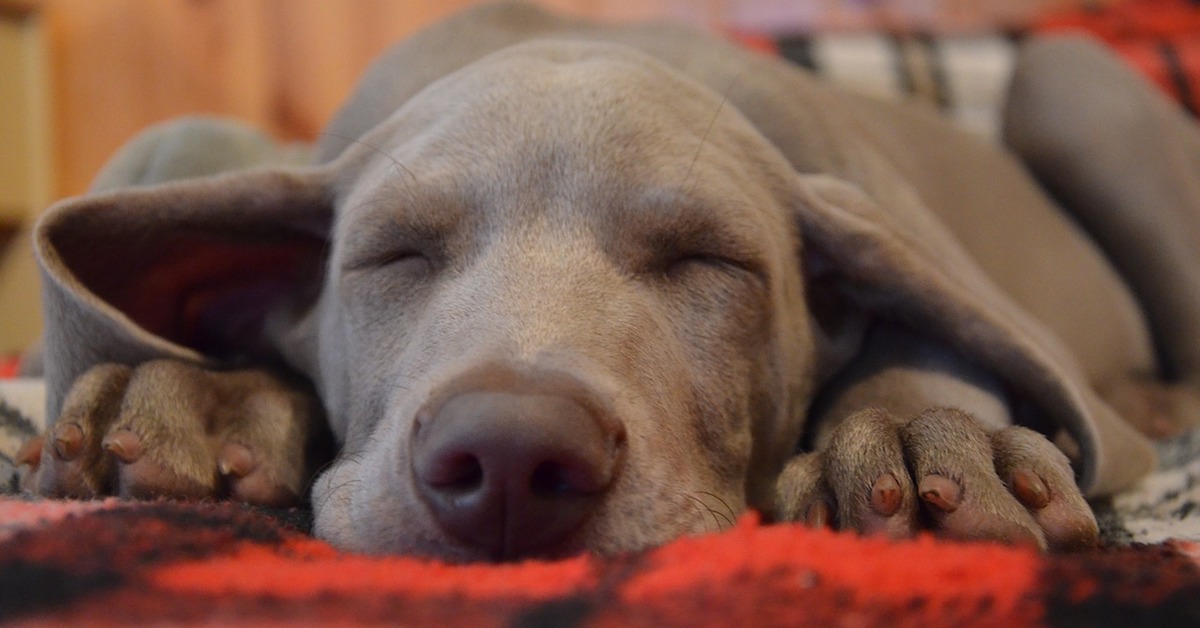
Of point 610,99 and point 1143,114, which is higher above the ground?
point 610,99

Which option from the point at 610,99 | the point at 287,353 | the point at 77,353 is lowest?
the point at 287,353

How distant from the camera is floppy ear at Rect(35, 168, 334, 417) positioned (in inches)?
67.2

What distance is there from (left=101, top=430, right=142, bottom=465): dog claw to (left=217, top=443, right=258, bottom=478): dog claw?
13cm

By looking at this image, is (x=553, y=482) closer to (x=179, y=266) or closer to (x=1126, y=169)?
(x=179, y=266)

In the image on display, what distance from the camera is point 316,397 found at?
1.94 meters

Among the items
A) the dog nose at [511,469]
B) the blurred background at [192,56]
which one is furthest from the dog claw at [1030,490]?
the blurred background at [192,56]

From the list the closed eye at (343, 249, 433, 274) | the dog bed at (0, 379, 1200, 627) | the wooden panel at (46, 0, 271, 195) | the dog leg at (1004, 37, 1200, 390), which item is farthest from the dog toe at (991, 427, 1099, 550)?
the wooden panel at (46, 0, 271, 195)

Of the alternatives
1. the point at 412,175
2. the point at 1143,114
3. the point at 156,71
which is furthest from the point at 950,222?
the point at 156,71

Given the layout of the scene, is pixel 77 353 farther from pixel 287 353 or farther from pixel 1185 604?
pixel 1185 604

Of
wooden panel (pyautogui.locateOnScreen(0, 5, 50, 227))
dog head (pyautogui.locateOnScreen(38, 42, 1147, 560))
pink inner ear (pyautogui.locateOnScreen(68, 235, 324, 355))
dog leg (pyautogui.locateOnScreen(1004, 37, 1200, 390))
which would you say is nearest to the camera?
dog head (pyautogui.locateOnScreen(38, 42, 1147, 560))

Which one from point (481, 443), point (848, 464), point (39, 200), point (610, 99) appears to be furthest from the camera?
point (39, 200)

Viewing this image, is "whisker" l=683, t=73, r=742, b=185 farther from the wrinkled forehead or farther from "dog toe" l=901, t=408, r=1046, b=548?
"dog toe" l=901, t=408, r=1046, b=548

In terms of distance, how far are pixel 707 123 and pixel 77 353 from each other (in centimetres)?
115

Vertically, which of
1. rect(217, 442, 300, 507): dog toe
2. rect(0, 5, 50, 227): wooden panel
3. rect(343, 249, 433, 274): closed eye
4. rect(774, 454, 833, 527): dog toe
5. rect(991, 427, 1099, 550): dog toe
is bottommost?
rect(0, 5, 50, 227): wooden panel
